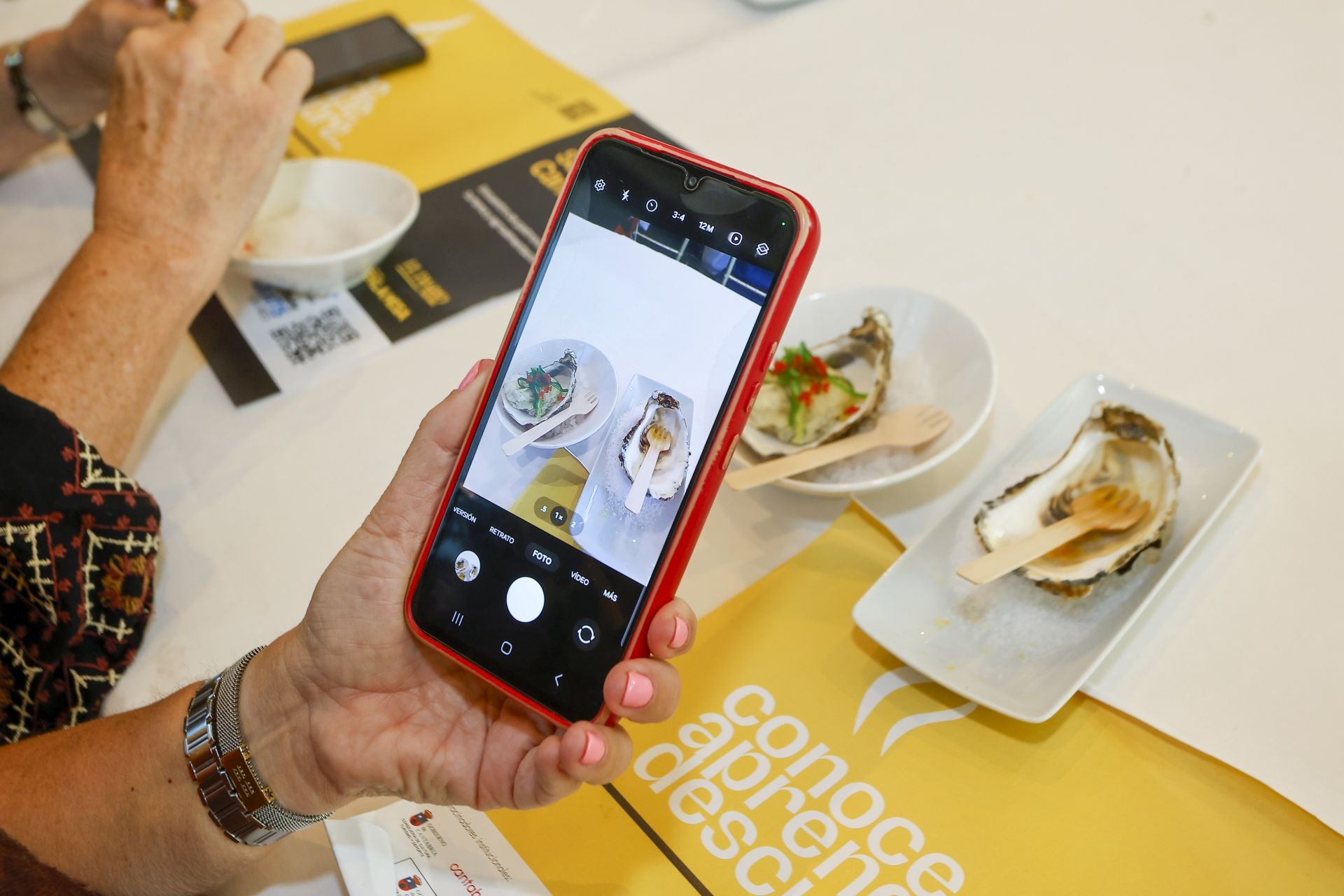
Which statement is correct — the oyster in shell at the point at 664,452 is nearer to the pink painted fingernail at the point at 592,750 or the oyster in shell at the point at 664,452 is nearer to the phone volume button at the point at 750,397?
the phone volume button at the point at 750,397

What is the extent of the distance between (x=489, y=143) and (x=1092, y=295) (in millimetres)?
688

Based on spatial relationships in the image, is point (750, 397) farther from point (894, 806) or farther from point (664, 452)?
point (894, 806)

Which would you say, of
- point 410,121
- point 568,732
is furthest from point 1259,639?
point 410,121

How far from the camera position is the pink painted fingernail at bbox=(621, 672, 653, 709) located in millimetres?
522

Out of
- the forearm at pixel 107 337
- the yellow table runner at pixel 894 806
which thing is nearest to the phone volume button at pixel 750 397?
the yellow table runner at pixel 894 806

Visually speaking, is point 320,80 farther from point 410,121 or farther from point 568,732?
point 568,732

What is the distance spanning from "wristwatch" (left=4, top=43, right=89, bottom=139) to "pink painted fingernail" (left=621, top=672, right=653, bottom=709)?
3.40 ft

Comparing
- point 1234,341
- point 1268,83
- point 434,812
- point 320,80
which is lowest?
point 434,812

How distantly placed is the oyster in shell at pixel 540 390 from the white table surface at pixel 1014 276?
0.22m

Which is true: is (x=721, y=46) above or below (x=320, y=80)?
above

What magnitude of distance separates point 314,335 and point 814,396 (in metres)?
0.50

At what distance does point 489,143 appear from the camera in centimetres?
115

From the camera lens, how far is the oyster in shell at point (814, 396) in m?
0.78

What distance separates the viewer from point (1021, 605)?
2.26 ft
